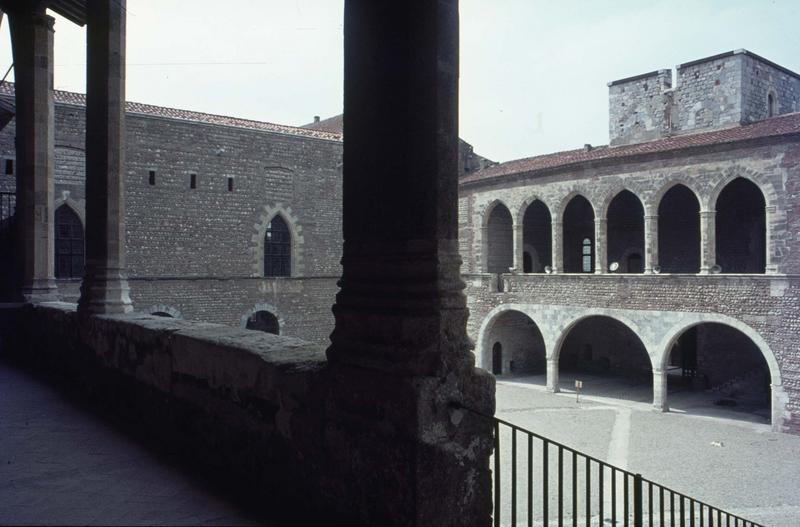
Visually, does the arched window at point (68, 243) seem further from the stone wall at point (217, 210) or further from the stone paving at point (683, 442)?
the stone paving at point (683, 442)

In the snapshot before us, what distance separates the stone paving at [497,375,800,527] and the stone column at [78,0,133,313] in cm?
690

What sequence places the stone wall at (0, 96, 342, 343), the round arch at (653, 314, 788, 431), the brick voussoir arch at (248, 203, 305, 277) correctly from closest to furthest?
the round arch at (653, 314, 788, 431) < the stone wall at (0, 96, 342, 343) < the brick voussoir arch at (248, 203, 305, 277)

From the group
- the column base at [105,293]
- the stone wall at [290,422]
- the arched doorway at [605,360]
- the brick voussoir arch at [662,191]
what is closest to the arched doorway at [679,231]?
the arched doorway at [605,360]

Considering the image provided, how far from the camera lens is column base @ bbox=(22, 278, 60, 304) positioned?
855 centimetres

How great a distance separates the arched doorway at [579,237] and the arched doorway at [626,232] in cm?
93

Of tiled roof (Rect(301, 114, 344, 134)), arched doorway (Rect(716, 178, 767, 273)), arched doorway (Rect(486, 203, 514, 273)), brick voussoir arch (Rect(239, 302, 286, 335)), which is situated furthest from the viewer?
→ tiled roof (Rect(301, 114, 344, 134))

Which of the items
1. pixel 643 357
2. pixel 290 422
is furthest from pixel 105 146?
pixel 643 357

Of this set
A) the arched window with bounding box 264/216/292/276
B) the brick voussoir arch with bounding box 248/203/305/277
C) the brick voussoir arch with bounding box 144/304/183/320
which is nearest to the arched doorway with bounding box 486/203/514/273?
the brick voussoir arch with bounding box 248/203/305/277

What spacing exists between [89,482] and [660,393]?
54.0 ft

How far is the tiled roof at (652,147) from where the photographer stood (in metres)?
15.5

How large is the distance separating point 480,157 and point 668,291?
1178 cm

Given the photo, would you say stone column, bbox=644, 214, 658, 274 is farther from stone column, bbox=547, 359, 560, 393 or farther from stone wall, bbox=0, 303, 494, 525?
stone wall, bbox=0, 303, 494, 525

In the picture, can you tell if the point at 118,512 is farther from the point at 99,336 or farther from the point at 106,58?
the point at 106,58

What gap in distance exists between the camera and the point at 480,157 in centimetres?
2656
